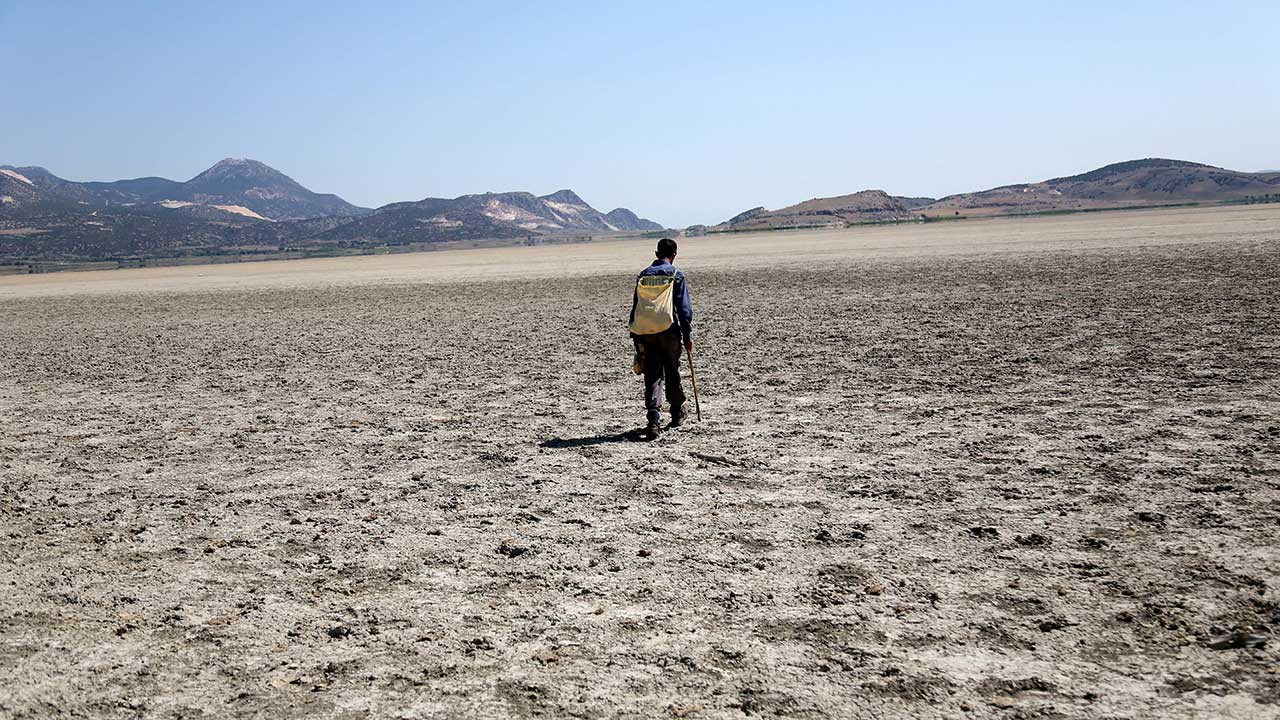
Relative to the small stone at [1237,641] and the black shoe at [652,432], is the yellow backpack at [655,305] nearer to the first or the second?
the black shoe at [652,432]

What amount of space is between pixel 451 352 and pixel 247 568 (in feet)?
31.4

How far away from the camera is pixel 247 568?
534 centimetres

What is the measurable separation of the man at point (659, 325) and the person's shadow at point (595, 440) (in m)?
0.12

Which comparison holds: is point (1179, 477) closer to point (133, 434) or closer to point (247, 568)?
point (247, 568)

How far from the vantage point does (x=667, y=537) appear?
561 cm

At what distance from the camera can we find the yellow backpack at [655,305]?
8.05 m

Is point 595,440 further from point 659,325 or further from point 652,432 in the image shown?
point 659,325

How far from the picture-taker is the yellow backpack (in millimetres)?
8055

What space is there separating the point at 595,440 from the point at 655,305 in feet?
3.99

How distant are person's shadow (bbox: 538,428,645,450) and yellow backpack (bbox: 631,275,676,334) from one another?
871mm

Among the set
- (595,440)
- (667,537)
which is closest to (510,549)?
(667,537)

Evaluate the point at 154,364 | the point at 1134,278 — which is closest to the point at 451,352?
the point at 154,364

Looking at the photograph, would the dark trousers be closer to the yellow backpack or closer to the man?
the man

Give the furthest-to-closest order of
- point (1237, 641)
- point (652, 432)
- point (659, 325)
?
point (652, 432), point (659, 325), point (1237, 641)
